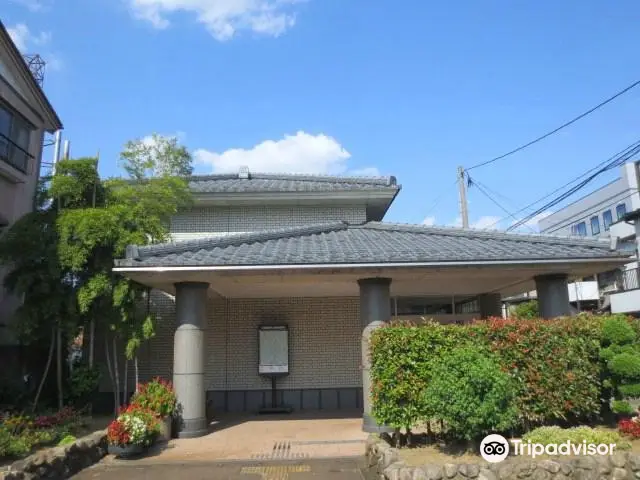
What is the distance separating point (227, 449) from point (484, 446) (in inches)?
178

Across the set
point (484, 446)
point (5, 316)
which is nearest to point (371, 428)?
point (484, 446)

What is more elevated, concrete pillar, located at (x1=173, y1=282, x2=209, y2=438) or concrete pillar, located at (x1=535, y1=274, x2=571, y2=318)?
concrete pillar, located at (x1=535, y1=274, x2=571, y2=318)

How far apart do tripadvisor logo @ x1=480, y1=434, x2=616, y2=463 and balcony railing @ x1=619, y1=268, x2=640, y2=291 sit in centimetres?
2196

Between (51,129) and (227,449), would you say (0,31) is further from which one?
(227,449)

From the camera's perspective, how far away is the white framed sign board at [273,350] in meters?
13.4

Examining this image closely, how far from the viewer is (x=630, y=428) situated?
24.6 ft

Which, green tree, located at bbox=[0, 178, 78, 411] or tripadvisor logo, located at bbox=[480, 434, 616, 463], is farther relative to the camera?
green tree, located at bbox=[0, 178, 78, 411]

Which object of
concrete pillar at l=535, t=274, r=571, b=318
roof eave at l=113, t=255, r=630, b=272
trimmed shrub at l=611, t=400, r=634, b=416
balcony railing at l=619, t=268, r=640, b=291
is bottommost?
trimmed shrub at l=611, t=400, r=634, b=416

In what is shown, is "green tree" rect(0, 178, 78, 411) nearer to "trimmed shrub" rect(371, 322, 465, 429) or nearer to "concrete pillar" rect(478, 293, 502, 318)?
"trimmed shrub" rect(371, 322, 465, 429)

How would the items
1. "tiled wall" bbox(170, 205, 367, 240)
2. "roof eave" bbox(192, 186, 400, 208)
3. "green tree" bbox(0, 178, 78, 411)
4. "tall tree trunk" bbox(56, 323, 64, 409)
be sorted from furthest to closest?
"tiled wall" bbox(170, 205, 367, 240)
"roof eave" bbox(192, 186, 400, 208)
"tall tree trunk" bbox(56, 323, 64, 409)
"green tree" bbox(0, 178, 78, 411)

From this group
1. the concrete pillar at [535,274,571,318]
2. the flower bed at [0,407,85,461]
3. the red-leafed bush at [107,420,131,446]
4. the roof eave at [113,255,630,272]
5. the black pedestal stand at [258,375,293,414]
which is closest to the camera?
the flower bed at [0,407,85,461]

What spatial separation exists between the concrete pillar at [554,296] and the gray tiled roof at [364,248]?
0.66m

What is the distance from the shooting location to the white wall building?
26.3 m

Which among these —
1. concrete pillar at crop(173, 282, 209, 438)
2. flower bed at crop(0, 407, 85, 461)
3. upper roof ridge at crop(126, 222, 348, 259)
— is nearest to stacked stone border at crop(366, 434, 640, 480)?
concrete pillar at crop(173, 282, 209, 438)
